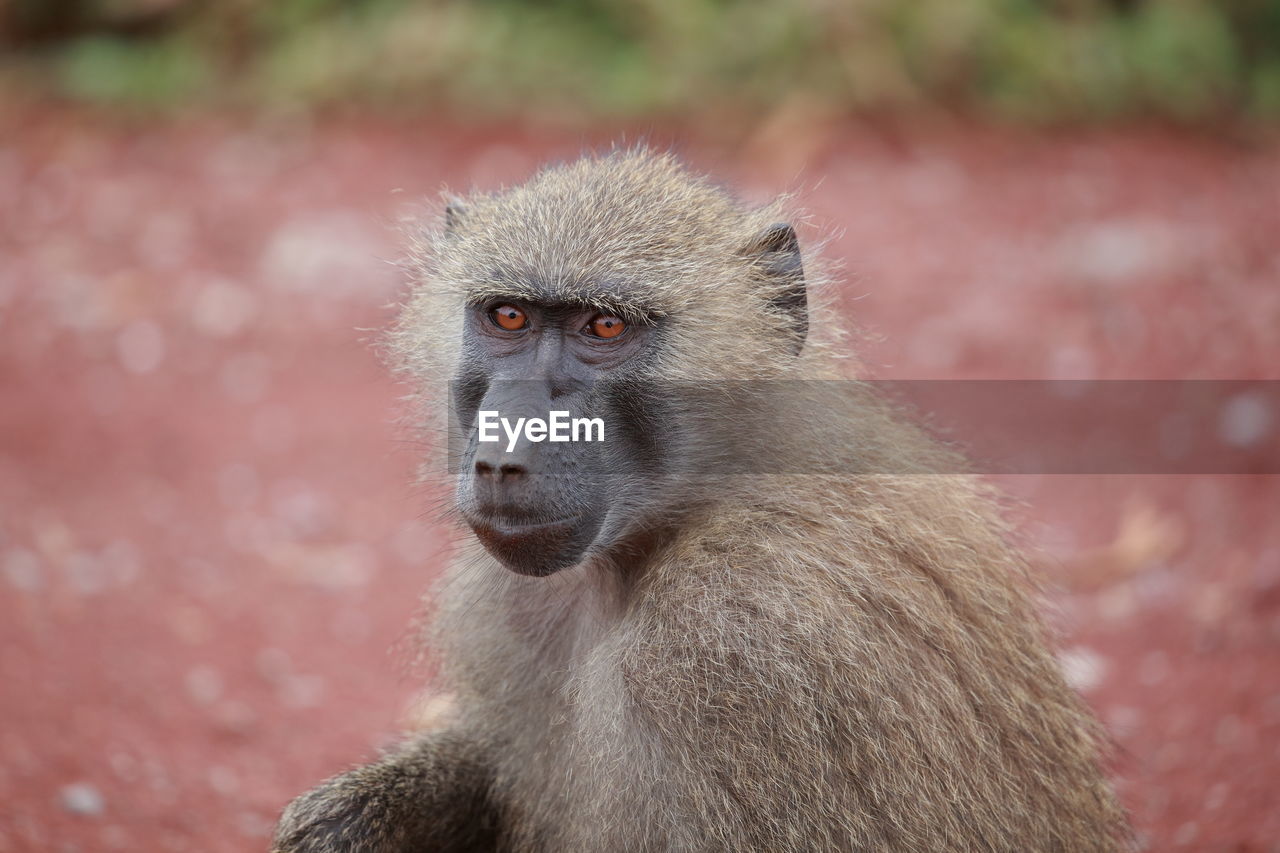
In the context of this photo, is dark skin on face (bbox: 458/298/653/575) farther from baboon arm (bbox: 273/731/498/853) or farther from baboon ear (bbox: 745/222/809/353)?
baboon arm (bbox: 273/731/498/853)

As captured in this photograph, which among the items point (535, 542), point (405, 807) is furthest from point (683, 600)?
point (405, 807)

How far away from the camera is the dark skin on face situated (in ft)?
9.10

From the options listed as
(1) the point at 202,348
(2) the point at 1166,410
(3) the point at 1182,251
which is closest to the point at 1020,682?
(2) the point at 1166,410

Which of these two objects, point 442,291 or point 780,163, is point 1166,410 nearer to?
point 780,163

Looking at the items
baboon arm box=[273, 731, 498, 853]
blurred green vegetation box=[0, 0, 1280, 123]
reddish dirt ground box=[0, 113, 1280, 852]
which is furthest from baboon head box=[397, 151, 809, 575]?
blurred green vegetation box=[0, 0, 1280, 123]

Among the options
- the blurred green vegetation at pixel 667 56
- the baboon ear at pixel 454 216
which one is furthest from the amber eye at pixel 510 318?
the blurred green vegetation at pixel 667 56

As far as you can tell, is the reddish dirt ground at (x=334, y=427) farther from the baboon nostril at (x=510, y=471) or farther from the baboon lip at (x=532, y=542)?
the baboon nostril at (x=510, y=471)

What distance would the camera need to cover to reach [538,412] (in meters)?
2.82

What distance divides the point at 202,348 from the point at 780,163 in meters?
3.89

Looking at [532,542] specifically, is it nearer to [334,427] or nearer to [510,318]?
[510,318]

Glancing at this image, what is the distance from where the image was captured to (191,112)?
1066cm

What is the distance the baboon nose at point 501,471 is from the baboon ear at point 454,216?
3.05ft

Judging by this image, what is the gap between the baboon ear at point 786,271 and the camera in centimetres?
324

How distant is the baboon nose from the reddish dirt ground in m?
0.82
